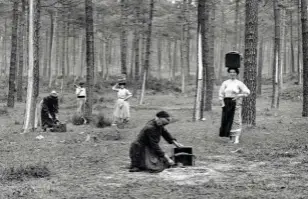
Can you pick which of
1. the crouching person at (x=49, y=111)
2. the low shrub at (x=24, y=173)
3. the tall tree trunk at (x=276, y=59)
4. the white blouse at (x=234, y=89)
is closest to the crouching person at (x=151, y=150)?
the low shrub at (x=24, y=173)

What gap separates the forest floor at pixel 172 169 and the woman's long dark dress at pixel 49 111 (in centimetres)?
65

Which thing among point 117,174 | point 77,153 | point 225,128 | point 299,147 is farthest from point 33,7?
point 299,147

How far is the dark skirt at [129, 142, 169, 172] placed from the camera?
30.9ft

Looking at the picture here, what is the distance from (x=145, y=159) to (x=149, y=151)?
195 millimetres

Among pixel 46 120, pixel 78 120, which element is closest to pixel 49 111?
pixel 46 120

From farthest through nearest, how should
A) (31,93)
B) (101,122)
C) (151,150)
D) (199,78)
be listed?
(101,122) < (199,78) < (31,93) < (151,150)

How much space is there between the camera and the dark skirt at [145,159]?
9.41m

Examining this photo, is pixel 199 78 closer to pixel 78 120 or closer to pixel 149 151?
pixel 78 120

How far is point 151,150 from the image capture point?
9531 millimetres

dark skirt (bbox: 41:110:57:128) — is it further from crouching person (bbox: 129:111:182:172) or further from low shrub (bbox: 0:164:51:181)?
crouching person (bbox: 129:111:182:172)

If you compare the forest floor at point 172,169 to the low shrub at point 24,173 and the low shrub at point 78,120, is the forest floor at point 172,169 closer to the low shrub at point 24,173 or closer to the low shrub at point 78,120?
the low shrub at point 24,173

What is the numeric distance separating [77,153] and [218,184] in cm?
471

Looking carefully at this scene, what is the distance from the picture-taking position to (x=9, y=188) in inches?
314

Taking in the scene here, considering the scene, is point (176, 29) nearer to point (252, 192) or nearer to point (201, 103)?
point (201, 103)
